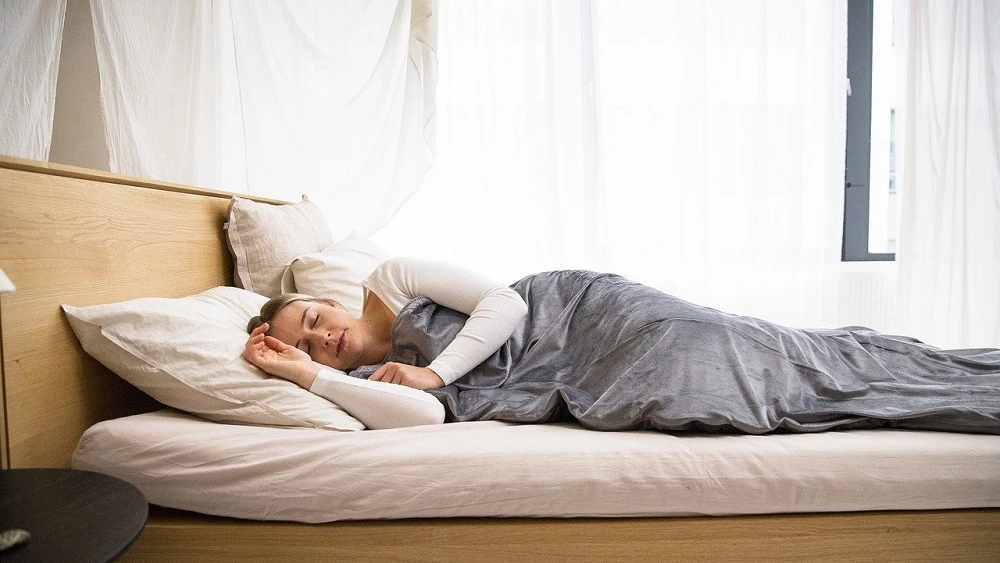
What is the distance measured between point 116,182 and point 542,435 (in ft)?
3.20

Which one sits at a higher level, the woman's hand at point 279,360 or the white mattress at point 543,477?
the woman's hand at point 279,360

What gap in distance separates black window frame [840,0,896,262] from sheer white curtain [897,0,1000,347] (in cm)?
21

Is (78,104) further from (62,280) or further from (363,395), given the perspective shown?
(363,395)

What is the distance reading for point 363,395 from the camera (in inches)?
50.9

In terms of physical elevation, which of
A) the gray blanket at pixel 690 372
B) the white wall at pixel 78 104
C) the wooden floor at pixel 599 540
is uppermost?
the white wall at pixel 78 104

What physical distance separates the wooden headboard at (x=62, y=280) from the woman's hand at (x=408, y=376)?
49 cm

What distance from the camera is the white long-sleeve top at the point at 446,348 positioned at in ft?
4.25

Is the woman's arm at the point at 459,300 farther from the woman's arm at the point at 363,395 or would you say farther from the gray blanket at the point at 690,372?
the woman's arm at the point at 363,395

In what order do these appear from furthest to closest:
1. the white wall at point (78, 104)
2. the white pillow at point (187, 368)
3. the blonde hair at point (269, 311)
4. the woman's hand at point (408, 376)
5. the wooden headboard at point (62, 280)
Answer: the white wall at point (78, 104) → the blonde hair at point (269, 311) → the woman's hand at point (408, 376) → the white pillow at point (187, 368) → the wooden headboard at point (62, 280)

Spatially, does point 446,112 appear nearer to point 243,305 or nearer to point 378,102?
point 378,102

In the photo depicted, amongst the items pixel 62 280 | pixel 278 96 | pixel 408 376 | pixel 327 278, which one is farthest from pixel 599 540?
pixel 278 96

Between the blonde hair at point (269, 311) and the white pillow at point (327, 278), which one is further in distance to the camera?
the white pillow at point (327, 278)

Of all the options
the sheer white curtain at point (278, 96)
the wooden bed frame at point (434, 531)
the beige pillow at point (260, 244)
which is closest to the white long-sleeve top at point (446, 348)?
the wooden bed frame at point (434, 531)

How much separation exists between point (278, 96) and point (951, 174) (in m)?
2.92
